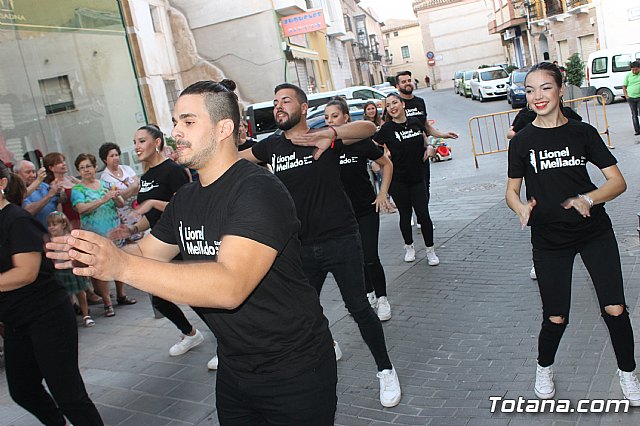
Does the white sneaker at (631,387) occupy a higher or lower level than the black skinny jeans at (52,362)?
lower

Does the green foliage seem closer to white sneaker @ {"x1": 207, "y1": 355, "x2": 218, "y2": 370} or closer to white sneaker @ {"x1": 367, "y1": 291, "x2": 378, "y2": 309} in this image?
white sneaker @ {"x1": 367, "y1": 291, "x2": 378, "y2": 309}

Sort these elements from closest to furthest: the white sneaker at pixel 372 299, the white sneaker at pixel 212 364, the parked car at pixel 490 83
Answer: the white sneaker at pixel 212 364 → the white sneaker at pixel 372 299 → the parked car at pixel 490 83

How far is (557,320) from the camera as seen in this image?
3713 mm

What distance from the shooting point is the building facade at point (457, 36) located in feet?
223

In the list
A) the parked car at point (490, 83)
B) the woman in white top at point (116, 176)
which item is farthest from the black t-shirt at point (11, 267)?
the parked car at point (490, 83)

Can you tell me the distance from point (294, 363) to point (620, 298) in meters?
2.06

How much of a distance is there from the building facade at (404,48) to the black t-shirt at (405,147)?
3205 inches

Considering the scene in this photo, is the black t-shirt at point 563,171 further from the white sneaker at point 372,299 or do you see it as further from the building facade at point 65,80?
Answer: the building facade at point 65,80

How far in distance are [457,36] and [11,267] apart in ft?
230

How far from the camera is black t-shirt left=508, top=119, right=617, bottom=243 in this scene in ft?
11.7

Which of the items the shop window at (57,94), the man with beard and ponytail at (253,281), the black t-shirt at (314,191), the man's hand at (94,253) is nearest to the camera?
the man's hand at (94,253)

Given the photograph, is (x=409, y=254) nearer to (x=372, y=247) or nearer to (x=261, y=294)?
(x=372, y=247)

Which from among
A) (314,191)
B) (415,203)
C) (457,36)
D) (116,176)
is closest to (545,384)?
(314,191)

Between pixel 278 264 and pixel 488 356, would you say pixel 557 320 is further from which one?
pixel 278 264
